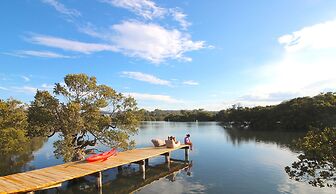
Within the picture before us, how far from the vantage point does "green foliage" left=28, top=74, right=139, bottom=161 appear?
725 inches

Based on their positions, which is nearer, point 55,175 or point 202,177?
point 55,175

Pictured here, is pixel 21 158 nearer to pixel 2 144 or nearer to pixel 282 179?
pixel 2 144

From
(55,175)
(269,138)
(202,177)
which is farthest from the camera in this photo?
(269,138)

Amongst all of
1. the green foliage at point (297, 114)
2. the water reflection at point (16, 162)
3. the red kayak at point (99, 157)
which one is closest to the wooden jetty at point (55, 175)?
the red kayak at point (99, 157)

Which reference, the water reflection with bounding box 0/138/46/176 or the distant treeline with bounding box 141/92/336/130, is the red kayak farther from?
the distant treeline with bounding box 141/92/336/130

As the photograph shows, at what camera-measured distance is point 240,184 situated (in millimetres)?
17234

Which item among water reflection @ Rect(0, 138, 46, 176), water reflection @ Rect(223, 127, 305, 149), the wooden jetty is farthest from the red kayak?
water reflection @ Rect(223, 127, 305, 149)

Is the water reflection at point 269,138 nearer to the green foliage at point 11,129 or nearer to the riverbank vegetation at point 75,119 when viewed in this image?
the riverbank vegetation at point 75,119

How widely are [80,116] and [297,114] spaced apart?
5542 cm

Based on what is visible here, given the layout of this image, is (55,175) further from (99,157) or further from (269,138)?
(269,138)

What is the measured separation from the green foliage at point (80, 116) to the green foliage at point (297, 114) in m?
40.7

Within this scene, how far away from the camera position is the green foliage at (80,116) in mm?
18422

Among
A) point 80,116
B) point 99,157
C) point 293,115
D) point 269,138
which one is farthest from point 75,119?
point 293,115

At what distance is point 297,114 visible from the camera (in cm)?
6222
